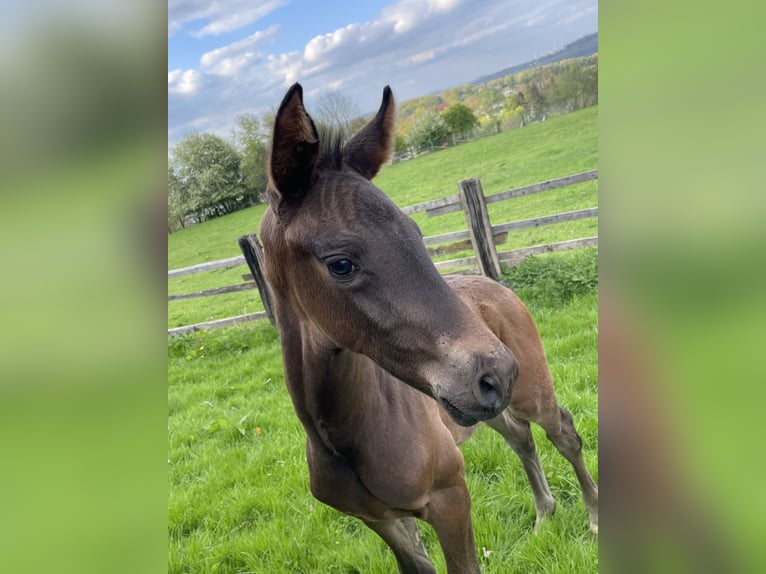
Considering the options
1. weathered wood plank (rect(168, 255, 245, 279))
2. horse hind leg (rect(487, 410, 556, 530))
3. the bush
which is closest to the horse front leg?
horse hind leg (rect(487, 410, 556, 530))

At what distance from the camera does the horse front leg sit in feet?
6.88

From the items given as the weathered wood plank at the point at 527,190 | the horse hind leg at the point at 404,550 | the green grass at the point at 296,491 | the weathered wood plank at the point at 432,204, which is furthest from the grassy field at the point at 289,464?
the weathered wood plank at the point at 432,204

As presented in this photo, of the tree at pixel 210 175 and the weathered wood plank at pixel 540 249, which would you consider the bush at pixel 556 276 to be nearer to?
the weathered wood plank at pixel 540 249

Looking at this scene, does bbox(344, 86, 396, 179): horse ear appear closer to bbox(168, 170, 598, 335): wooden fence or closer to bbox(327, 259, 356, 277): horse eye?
bbox(327, 259, 356, 277): horse eye

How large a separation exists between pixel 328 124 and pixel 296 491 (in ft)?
9.24

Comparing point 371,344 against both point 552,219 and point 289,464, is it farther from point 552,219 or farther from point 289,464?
point 552,219

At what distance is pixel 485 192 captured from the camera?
1318 centimetres

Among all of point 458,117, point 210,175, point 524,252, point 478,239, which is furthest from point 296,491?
point 458,117

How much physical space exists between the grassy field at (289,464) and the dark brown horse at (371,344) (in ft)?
2.24

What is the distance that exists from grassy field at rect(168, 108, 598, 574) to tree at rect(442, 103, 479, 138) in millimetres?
5678
